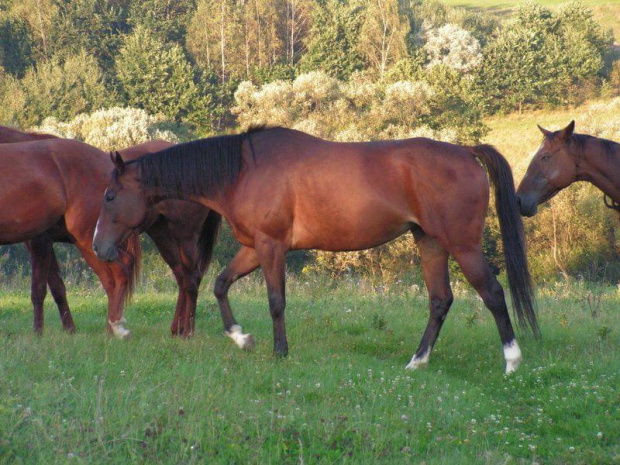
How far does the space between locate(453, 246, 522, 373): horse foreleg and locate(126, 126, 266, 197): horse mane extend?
248 centimetres

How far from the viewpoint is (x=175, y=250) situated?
8.66 metres

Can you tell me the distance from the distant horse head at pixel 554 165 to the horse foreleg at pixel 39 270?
5457mm

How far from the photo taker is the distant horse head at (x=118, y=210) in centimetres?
737

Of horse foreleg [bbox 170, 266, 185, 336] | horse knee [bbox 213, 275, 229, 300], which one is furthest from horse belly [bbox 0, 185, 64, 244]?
horse knee [bbox 213, 275, 229, 300]

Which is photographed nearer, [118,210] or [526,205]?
[118,210]

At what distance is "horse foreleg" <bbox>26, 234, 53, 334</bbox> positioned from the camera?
8297 millimetres

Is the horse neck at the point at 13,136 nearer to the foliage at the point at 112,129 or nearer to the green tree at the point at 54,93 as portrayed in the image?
the foliage at the point at 112,129

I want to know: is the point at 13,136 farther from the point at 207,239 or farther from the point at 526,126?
the point at 526,126

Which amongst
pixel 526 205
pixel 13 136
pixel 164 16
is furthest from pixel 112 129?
pixel 526 205

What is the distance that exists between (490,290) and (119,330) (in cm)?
404

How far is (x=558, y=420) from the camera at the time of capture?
5.39 m

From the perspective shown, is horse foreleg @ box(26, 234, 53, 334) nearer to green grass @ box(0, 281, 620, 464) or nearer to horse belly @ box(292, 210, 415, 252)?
green grass @ box(0, 281, 620, 464)

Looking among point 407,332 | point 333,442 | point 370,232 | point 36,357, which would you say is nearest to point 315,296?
point 407,332

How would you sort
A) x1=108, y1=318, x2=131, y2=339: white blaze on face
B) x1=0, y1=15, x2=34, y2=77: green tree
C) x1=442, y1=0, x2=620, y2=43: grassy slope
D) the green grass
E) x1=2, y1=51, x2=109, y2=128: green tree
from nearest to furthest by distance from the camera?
1. the green grass
2. x1=108, y1=318, x2=131, y2=339: white blaze on face
3. x1=2, y1=51, x2=109, y2=128: green tree
4. x1=0, y1=15, x2=34, y2=77: green tree
5. x1=442, y1=0, x2=620, y2=43: grassy slope
